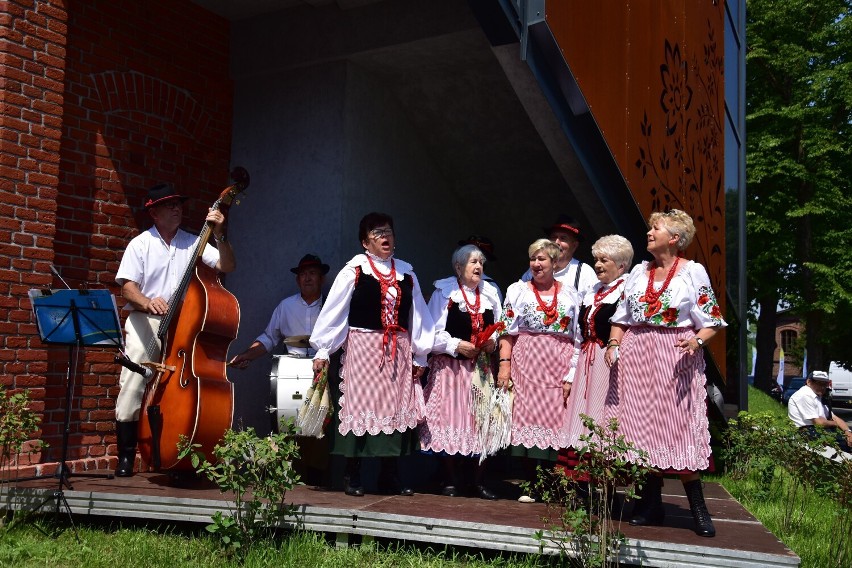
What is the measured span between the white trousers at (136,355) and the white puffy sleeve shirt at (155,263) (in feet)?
0.48

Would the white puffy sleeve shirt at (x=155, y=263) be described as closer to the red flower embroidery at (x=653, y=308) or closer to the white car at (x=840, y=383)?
the red flower embroidery at (x=653, y=308)

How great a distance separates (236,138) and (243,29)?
0.95 meters

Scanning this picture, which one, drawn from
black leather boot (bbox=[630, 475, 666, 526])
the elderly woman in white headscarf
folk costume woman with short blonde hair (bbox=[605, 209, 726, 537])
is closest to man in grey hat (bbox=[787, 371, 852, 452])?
→ the elderly woman in white headscarf

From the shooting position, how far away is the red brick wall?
5492mm

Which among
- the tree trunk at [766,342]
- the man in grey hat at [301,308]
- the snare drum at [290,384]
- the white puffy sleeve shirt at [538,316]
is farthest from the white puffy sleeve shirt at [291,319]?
the tree trunk at [766,342]

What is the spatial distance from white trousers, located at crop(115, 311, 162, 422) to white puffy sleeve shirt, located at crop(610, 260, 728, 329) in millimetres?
3211

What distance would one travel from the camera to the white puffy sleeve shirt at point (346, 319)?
17.8 ft

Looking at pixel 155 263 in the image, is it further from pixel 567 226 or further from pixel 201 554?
pixel 567 226

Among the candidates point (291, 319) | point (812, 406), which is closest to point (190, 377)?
point (291, 319)

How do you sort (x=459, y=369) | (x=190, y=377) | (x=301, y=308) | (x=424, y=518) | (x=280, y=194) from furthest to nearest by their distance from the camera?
(x=280, y=194) → (x=301, y=308) → (x=459, y=369) → (x=190, y=377) → (x=424, y=518)

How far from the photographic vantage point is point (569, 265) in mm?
6312

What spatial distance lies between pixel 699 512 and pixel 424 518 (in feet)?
4.85

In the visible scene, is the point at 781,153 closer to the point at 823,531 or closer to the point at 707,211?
the point at 707,211

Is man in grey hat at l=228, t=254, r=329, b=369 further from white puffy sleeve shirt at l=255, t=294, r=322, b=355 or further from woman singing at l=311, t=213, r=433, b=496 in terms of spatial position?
woman singing at l=311, t=213, r=433, b=496
